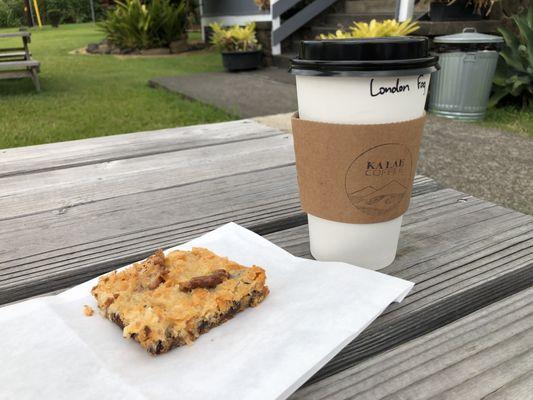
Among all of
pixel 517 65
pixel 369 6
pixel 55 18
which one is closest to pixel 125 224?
pixel 517 65

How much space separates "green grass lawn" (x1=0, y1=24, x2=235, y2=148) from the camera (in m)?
4.18

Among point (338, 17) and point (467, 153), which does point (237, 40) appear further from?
point (467, 153)

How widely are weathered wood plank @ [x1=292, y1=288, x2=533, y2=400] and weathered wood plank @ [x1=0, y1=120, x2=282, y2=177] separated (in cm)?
107

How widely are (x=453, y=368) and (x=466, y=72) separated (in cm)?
375

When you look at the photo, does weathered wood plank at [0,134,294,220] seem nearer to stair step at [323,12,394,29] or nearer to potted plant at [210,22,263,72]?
stair step at [323,12,394,29]

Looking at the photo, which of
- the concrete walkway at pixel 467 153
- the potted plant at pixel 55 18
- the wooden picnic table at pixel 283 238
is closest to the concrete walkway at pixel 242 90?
the concrete walkway at pixel 467 153

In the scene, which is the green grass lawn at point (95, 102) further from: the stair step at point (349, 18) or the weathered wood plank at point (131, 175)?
the weathered wood plank at point (131, 175)

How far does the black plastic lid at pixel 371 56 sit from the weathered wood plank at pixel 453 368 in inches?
14.1

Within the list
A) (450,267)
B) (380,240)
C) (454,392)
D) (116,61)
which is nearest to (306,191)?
(380,240)

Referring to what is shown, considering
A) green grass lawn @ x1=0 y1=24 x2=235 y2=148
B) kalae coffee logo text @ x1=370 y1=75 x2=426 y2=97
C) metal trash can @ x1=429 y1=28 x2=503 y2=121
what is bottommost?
green grass lawn @ x1=0 y1=24 x2=235 y2=148

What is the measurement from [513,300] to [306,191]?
1.13 ft

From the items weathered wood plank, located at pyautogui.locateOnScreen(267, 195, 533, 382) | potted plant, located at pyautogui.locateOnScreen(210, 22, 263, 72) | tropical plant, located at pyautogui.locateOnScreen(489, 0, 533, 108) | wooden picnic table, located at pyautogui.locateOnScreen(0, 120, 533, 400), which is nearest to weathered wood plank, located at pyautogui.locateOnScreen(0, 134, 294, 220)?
wooden picnic table, located at pyautogui.locateOnScreen(0, 120, 533, 400)

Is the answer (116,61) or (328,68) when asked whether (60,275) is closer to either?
(328,68)

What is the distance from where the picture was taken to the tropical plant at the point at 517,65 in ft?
12.4
